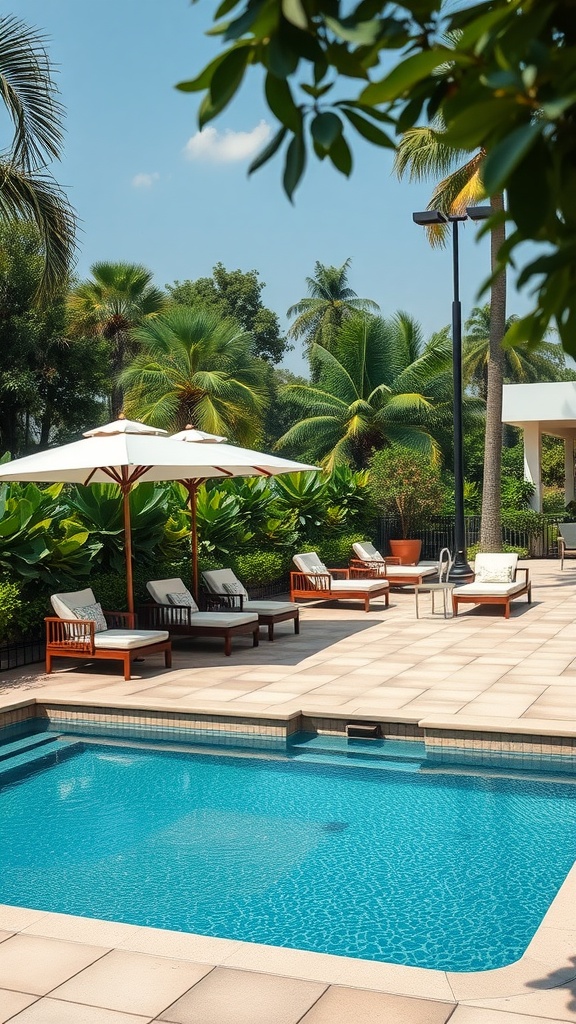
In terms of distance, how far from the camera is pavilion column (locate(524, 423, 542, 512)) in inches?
1064

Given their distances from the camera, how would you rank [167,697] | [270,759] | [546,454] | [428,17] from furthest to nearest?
[546,454]
[167,697]
[270,759]
[428,17]

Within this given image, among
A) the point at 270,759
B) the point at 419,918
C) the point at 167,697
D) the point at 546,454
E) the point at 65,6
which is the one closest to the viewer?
the point at 419,918

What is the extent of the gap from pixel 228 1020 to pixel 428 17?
151 inches

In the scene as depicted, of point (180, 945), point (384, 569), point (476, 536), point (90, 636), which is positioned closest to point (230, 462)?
point (90, 636)

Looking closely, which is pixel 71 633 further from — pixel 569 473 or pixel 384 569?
pixel 569 473

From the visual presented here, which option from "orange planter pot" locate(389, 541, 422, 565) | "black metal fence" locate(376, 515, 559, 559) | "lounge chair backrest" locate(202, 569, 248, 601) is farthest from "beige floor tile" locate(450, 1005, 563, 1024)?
"black metal fence" locate(376, 515, 559, 559)

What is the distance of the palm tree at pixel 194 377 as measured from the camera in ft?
89.9

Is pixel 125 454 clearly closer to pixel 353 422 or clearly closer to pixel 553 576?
pixel 553 576

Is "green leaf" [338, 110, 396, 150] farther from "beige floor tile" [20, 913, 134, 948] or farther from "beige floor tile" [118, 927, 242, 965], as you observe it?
"beige floor tile" [20, 913, 134, 948]

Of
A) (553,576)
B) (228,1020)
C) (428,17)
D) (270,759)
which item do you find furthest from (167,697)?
(553,576)

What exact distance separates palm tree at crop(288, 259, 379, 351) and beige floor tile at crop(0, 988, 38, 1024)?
150ft

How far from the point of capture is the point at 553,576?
71.1ft

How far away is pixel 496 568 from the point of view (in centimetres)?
1669

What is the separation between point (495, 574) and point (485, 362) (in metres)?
41.0
